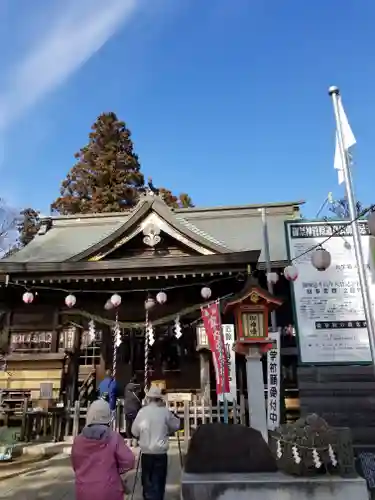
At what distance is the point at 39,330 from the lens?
44.0 ft

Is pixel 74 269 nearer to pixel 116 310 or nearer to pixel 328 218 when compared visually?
pixel 116 310

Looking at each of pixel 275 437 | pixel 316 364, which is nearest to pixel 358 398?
pixel 316 364

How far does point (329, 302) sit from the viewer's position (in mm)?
12219

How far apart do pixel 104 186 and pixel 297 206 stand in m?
18.2

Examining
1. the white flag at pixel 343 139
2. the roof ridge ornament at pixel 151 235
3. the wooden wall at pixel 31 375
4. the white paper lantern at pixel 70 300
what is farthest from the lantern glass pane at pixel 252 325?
the wooden wall at pixel 31 375

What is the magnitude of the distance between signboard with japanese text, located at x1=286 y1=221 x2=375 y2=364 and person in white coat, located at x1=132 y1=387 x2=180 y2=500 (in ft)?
24.5

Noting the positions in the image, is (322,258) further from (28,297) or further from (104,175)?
(104,175)

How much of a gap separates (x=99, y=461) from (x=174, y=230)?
9931 millimetres

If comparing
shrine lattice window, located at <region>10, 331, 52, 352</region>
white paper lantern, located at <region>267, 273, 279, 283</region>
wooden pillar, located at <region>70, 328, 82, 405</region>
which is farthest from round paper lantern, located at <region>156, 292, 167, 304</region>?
shrine lattice window, located at <region>10, 331, 52, 352</region>

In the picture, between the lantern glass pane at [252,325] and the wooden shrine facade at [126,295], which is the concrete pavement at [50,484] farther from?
the wooden shrine facade at [126,295]

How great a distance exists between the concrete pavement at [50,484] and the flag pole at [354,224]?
181 inches

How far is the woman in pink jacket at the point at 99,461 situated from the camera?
11.4 ft

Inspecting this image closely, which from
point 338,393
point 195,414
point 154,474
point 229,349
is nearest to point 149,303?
point 229,349

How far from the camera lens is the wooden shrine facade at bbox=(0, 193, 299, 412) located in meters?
12.2
